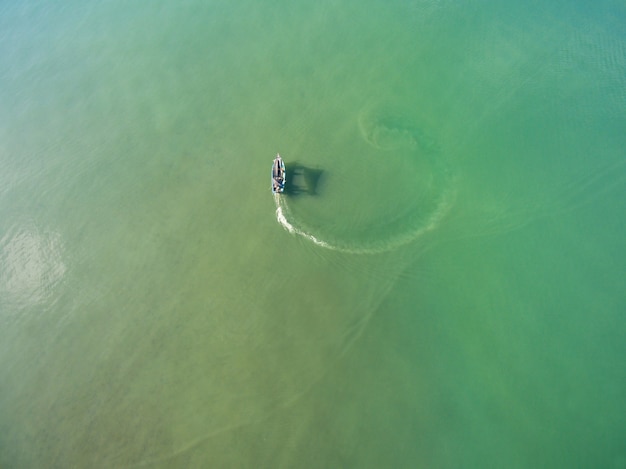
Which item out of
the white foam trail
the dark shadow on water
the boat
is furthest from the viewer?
the dark shadow on water

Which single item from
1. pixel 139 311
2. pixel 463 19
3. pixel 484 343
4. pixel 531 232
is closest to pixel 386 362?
pixel 484 343

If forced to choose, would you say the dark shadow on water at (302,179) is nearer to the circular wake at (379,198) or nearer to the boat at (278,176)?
the circular wake at (379,198)

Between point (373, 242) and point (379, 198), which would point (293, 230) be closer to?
point (373, 242)

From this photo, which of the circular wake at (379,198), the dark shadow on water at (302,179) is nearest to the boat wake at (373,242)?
the circular wake at (379,198)

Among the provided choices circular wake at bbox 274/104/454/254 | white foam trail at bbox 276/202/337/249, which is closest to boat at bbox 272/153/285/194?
circular wake at bbox 274/104/454/254

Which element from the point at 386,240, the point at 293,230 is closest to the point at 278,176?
the point at 293,230

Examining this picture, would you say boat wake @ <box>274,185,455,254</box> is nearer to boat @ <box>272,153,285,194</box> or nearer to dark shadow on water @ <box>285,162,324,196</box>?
boat @ <box>272,153,285,194</box>
